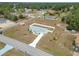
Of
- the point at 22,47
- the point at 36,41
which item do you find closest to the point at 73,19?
the point at 36,41

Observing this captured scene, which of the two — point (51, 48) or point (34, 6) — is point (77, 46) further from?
point (34, 6)

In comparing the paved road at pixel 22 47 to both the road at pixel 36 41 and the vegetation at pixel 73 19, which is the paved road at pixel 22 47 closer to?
the road at pixel 36 41

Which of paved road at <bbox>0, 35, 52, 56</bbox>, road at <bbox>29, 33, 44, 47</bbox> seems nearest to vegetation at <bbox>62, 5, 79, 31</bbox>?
road at <bbox>29, 33, 44, 47</bbox>

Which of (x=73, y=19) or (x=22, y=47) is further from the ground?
(x=73, y=19)

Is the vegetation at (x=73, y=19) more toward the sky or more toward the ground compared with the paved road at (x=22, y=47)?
more toward the sky

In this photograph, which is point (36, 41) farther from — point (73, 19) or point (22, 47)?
point (73, 19)

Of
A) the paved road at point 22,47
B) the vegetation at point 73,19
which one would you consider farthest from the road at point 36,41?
the vegetation at point 73,19

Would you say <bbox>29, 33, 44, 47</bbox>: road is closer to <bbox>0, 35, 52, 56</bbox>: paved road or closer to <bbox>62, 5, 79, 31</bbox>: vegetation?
<bbox>0, 35, 52, 56</bbox>: paved road

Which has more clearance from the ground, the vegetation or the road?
the vegetation

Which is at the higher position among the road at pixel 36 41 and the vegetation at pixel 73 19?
the vegetation at pixel 73 19
